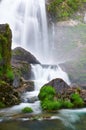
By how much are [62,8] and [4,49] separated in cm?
2396

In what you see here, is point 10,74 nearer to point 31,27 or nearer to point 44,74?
point 44,74

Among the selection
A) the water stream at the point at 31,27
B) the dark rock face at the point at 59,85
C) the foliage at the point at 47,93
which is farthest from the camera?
the water stream at the point at 31,27

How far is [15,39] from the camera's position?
148 ft

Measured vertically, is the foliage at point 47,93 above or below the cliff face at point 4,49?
below

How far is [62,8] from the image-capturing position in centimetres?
5056

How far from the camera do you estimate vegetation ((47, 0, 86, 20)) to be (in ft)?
163

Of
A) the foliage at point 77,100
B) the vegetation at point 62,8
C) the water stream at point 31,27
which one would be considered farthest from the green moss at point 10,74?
the vegetation at point 62,8

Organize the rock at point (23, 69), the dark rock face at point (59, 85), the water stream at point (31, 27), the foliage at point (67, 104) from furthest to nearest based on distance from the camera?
the water stream at point (31, 27), the rock at point (23, 69), the dark rock face at point (59, 85), the foliage at point (67, 104)

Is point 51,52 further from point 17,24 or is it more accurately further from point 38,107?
point 38,107

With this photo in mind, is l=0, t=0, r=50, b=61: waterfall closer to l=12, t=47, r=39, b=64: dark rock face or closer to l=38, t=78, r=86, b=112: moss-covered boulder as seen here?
l=12, t=47, r=39, b=64: dark rock face

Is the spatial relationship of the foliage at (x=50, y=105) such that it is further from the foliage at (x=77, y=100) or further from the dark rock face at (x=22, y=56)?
the dark rock face at (x=22, y=56)

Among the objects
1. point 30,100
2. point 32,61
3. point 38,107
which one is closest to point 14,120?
point 38,107

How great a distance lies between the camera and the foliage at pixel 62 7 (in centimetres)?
4984

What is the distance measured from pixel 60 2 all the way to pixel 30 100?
27.2 metres
